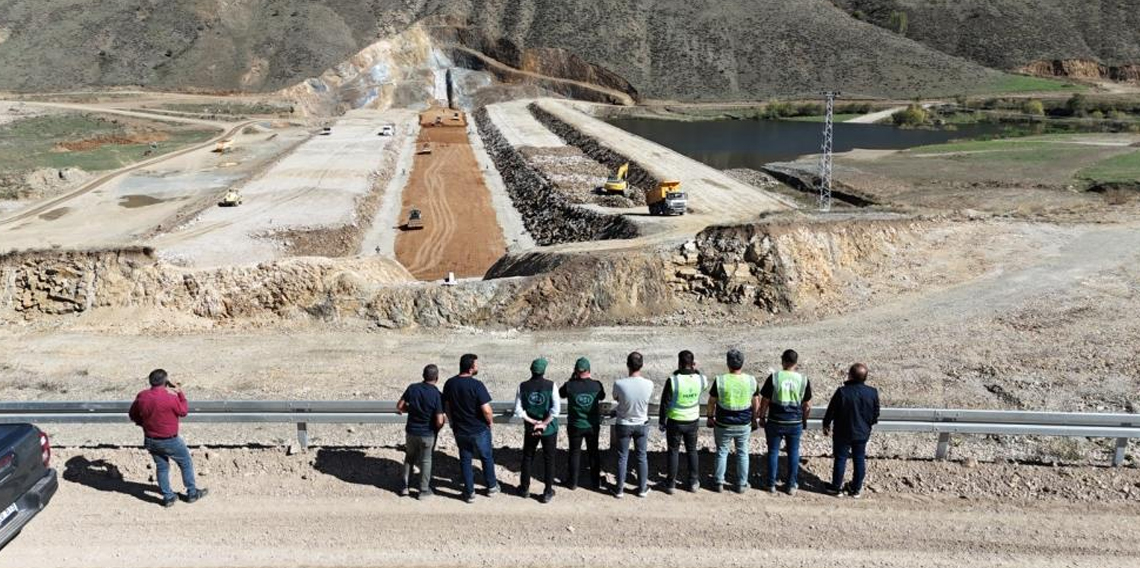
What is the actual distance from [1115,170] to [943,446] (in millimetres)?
51717

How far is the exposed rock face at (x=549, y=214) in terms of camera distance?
3719cm

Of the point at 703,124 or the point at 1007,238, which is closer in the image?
the point at 1007,238

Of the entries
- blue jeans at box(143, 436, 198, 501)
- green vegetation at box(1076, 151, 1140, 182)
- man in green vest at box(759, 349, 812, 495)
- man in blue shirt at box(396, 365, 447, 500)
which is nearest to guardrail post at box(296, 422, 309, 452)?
blue jeans at box(143, 436, 198, 501)

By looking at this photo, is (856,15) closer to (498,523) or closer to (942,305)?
(942,305)

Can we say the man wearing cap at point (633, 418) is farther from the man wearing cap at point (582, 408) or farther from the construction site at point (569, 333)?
the construction site at point (569, 333)

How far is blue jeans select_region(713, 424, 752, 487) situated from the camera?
970cm

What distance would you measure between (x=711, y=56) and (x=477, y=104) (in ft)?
134

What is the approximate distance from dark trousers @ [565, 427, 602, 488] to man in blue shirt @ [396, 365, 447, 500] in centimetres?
174

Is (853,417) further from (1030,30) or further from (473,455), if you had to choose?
(1030,30)

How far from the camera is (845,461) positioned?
9.61 metres

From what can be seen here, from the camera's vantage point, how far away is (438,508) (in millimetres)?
9562

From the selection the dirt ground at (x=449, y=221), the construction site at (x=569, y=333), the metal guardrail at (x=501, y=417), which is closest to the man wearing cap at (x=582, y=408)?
the metal guardrail at (x=501, y=417)

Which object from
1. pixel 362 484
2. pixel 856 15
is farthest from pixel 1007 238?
pixel 856 15

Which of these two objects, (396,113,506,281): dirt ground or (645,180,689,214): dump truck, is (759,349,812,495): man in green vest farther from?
(645,180,689,214): dump truck
